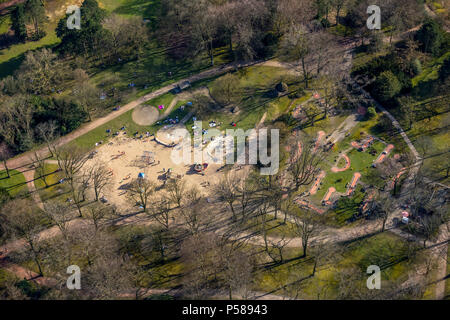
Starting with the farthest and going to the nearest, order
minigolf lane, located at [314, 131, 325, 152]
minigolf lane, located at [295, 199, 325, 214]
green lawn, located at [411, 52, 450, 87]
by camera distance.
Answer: green lawn, located at [411, 52, 450, 87] < minigolf lane, located at [314, 131, 325, 152] < minigolf lane, located at [295, 199, 325, 214]

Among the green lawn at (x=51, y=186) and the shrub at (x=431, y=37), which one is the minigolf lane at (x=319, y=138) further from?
the green lawn at (x=51, y=186)

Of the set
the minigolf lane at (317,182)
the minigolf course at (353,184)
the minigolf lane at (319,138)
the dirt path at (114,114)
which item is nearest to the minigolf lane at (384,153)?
the minigolf course at (353,184)

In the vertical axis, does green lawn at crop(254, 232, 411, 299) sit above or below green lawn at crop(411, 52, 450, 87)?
below

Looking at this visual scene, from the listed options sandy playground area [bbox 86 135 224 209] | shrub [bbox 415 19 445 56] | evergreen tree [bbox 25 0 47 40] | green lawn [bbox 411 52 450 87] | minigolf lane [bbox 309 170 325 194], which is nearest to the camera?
minigolf lane [bbox 309 170 325 194]

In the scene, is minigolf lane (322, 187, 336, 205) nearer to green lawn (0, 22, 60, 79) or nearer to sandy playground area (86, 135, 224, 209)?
sandy playground area (86, 135, 224, 209)

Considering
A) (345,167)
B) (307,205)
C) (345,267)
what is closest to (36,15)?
(307,205)

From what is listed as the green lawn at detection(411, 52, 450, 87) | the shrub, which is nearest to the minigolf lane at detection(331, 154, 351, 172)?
the green lawn at detection(411, 52, 450, 87)

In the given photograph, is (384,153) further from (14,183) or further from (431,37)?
(14,183)

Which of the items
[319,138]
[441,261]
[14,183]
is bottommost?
[441,261]
